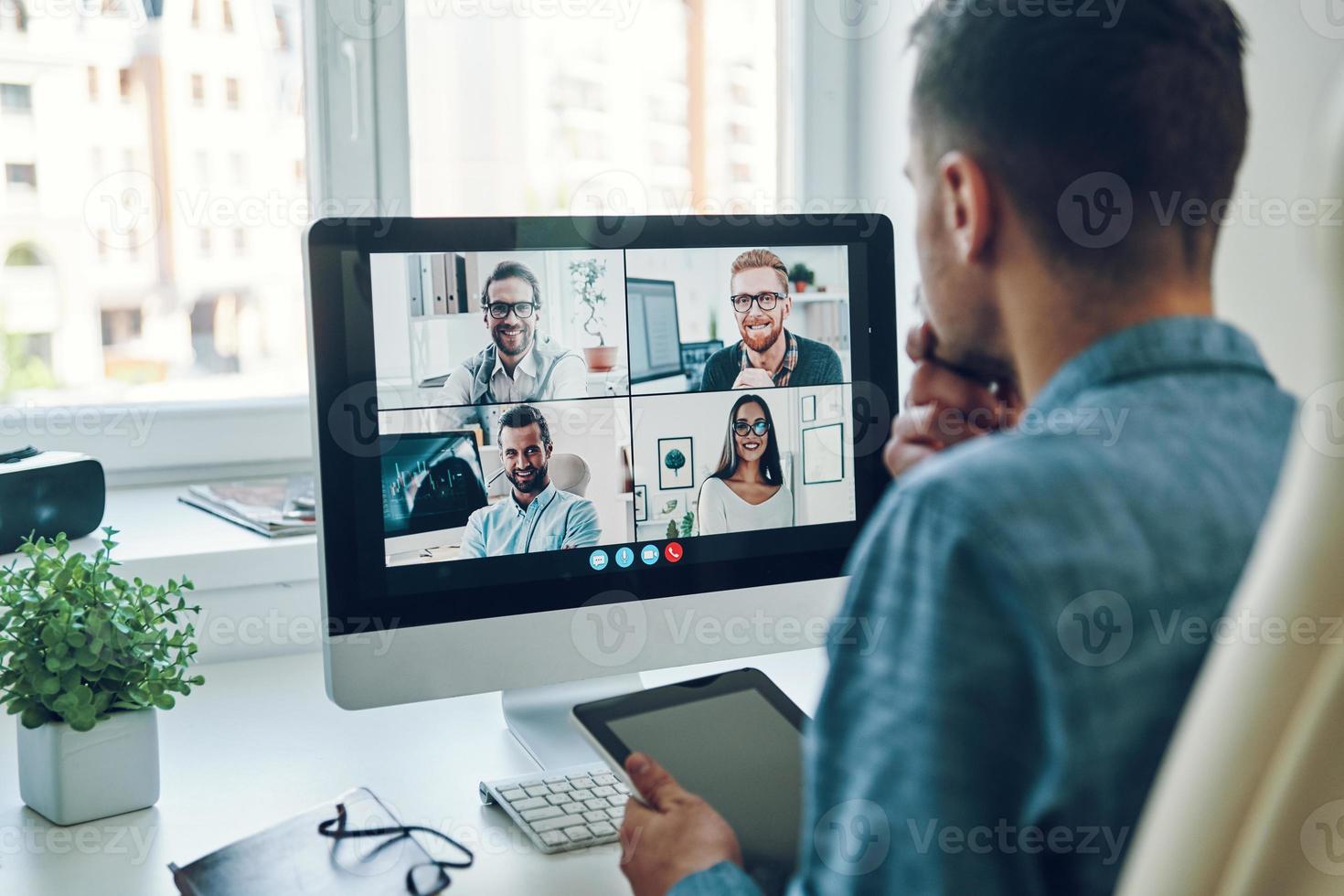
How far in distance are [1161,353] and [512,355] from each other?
0.57 m

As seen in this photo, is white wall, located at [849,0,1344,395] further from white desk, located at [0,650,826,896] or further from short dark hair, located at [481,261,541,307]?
white desk, located at [0,650,826,896]

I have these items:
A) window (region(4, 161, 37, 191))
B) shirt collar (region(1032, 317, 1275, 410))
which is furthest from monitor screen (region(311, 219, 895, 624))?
window (region(4, 161, 37, 191))

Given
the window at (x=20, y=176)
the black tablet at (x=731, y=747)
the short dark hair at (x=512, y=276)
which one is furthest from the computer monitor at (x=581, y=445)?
the window at (x=20, y=176)

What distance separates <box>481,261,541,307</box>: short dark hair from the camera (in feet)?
3.24

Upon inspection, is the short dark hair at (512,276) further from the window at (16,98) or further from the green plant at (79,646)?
the window at (16,98)

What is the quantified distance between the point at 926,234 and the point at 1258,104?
2.05 feet

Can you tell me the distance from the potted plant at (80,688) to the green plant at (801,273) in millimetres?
638

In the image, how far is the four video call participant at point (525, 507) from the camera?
0.99 metres

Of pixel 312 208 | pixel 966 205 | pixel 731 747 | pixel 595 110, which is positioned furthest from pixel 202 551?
pixel 966 205

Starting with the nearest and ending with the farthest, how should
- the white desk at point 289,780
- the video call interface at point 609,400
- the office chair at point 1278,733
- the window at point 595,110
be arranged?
the office chair at point 1278,733 → the white desk at point 289,780 → the video call interface at point 609,400 → the window at point 595,110

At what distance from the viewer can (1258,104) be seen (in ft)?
3.61

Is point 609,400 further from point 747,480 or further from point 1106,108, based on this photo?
point 1106,108

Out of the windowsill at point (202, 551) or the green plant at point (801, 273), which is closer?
the green plant at point (801, 273)

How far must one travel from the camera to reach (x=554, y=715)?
1.12m
